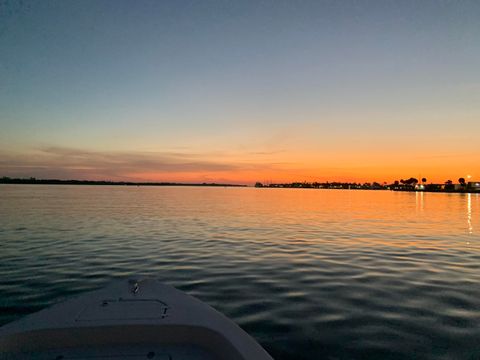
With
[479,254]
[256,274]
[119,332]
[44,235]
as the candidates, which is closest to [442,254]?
[479,254]

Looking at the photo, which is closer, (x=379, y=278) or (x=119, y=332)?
(x=119, y=332)

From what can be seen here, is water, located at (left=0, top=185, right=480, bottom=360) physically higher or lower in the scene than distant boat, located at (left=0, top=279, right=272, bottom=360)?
lower

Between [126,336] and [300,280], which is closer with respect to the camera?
[126,336]

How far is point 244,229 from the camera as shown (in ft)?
72.2

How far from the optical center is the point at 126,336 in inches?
147

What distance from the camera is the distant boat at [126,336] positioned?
350 centimetres

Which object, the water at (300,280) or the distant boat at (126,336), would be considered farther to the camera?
the water at (300,280)

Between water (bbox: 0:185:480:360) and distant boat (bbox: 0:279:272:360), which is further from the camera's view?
water (bbox: 0:185:480:360)

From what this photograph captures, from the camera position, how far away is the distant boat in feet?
11.5

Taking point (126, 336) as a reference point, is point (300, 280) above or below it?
below

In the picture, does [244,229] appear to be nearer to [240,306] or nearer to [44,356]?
[240,306]

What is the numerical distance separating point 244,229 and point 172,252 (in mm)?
8847

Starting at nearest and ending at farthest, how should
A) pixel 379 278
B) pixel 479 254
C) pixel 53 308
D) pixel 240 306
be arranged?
pixel 53 308
pixel 240 306
pixel 379 278
pixel 479 254

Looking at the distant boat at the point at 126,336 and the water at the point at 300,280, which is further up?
the distant boat at the point at 126,336
